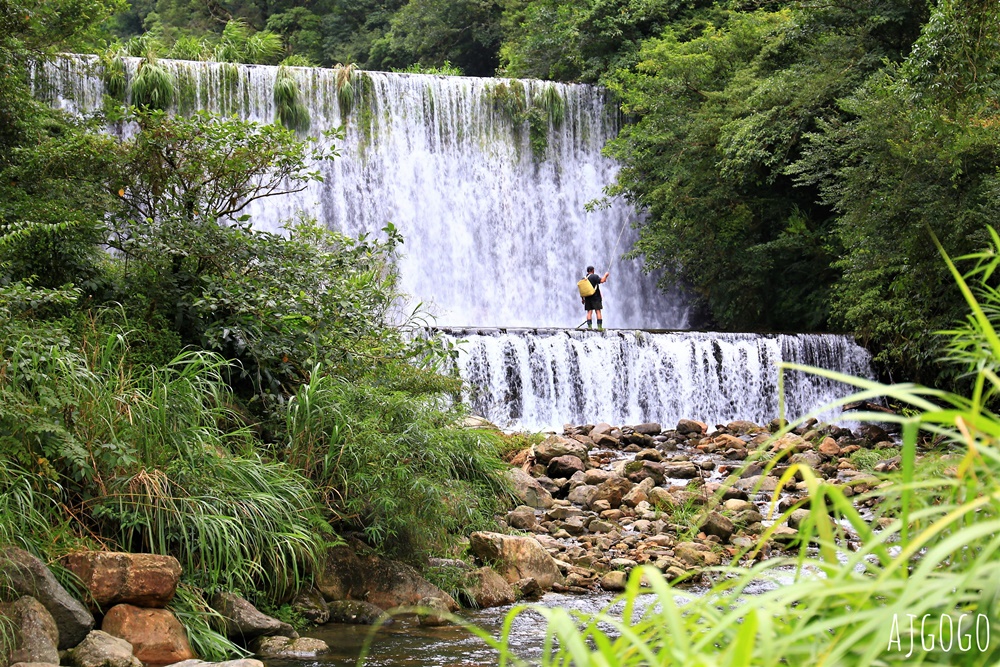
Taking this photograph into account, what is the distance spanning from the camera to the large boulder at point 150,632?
5.02 meters

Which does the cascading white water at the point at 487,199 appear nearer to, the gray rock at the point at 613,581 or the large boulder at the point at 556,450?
the large boulder at the point at 556,450

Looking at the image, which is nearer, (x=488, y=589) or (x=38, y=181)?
(x=488, y=589)

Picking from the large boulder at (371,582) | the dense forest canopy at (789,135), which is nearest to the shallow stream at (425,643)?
the large boulder at (371,582)

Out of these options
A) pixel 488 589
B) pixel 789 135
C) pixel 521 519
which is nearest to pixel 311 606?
pixel 488 589

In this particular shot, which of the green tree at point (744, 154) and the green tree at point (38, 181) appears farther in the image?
the green tree at point (744, 154)

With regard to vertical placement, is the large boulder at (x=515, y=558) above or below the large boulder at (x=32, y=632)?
below

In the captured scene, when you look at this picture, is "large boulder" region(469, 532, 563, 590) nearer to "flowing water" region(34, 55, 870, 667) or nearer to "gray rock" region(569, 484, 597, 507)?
"gray rock" region(569, 484, 597, 507)

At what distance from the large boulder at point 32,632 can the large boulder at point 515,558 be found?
321cm

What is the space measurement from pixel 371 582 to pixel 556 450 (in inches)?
214

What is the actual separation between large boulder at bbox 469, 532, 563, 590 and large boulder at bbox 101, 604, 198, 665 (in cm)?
258

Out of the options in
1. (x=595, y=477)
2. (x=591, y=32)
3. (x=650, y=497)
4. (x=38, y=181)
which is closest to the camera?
(x=38, y=181)

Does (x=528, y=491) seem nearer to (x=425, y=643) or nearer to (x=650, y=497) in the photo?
(x=650, y=497)

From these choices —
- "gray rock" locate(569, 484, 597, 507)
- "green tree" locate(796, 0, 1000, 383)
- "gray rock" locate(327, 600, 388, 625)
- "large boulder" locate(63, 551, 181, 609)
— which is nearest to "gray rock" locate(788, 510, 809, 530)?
"gray rock" locate(569, 484, 597, 507)

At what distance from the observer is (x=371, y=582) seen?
6492 millimetres
